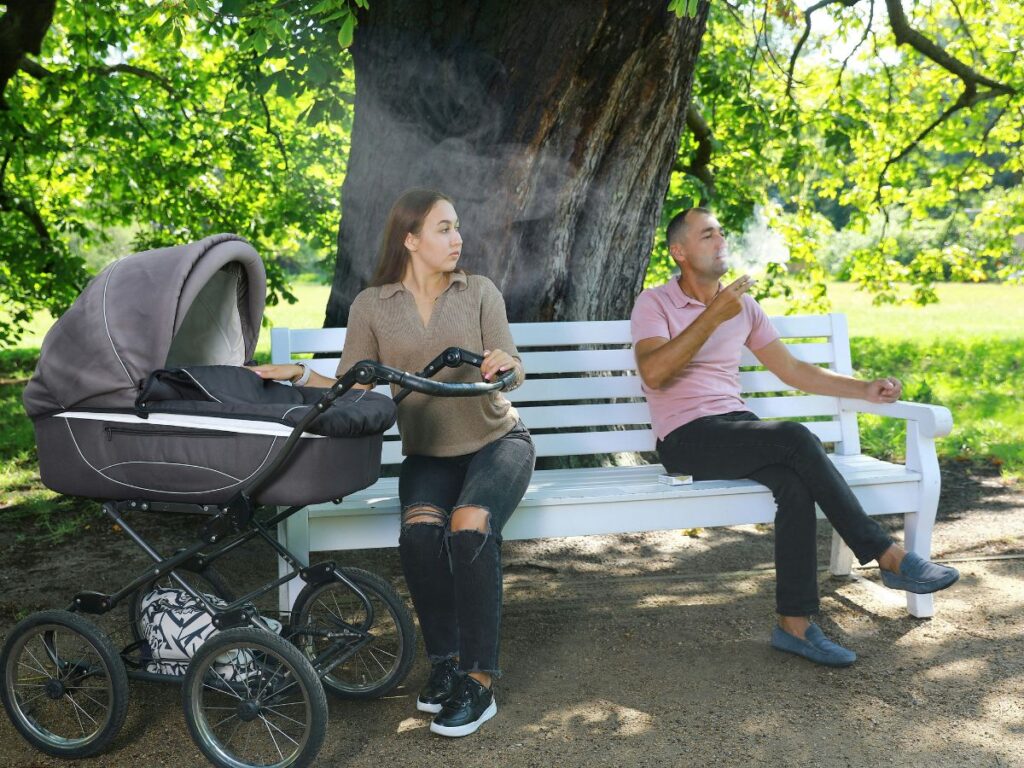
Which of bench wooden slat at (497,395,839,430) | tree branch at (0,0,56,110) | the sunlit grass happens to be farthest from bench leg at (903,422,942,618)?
the sunlit grass

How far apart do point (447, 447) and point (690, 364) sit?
4.03 ft

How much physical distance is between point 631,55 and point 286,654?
3.42 m

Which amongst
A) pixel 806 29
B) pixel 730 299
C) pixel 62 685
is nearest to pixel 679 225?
pixel 730 299

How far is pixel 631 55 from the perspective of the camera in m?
5.38

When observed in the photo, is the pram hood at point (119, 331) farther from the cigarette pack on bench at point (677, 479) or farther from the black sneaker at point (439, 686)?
the cigarette pack on bench at point (677, 479)

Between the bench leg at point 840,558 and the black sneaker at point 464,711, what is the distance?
6.87ft

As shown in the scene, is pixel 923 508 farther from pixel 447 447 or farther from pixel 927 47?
pixel 927 47

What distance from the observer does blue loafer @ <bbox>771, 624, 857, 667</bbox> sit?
156 inches

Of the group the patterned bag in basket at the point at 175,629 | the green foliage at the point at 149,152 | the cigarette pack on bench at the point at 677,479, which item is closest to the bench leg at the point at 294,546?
the patterned bag in basket at the point at 175,629

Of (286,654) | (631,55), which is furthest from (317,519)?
(631,55)

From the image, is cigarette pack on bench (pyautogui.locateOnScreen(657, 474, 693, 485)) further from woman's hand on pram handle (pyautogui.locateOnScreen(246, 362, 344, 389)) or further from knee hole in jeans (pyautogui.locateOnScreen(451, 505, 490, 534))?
woman's hand on pram handle (pyautogui.locateOnScreen(246, 362, 344, 389))

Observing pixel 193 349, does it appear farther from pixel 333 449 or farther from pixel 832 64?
pixel 832 64

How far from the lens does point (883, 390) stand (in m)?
4.65

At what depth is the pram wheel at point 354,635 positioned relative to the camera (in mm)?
3535
